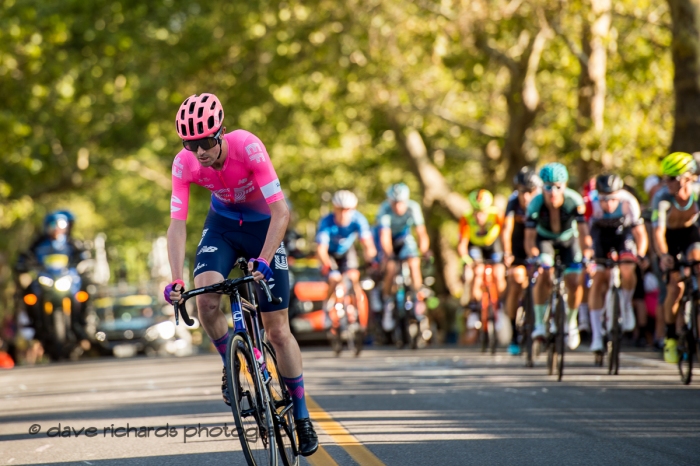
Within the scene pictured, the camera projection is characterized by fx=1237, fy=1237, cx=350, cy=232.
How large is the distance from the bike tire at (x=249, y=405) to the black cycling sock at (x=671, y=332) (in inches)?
257

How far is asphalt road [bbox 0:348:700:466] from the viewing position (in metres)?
8.09

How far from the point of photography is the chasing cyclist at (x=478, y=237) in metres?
17.5

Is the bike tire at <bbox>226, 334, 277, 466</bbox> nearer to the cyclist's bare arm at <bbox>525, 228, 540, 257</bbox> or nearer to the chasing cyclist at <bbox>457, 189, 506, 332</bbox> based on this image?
the cyclist's bare arm at <bbox>525, 228, 540, 257</bbox>

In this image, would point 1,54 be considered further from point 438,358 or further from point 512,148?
point 438,358

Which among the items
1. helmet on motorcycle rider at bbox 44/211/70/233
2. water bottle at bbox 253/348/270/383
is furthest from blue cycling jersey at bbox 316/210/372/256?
water bottle at bbox 253/348/270/383

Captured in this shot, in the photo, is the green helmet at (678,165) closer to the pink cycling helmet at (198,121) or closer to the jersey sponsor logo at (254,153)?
the jersey sponsor logo at (254,153)

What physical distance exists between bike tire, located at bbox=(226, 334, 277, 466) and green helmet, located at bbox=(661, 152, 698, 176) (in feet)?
20.8

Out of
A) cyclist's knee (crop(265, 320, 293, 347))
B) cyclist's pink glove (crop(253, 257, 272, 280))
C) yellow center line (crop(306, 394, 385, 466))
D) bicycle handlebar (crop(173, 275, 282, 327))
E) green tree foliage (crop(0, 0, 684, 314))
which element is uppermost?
green tree foliage (crop(0, 0, 684, 314))

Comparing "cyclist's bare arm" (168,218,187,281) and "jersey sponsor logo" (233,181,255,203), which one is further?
"jersey sponsor logo" (233,181,255,203)

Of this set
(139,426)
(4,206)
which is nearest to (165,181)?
(4,206)

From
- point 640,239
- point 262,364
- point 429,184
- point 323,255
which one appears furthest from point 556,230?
point 429,184

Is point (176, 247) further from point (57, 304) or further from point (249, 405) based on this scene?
point (57, 304)

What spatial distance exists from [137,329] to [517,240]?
14875mm

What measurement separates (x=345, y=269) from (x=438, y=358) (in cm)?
198
